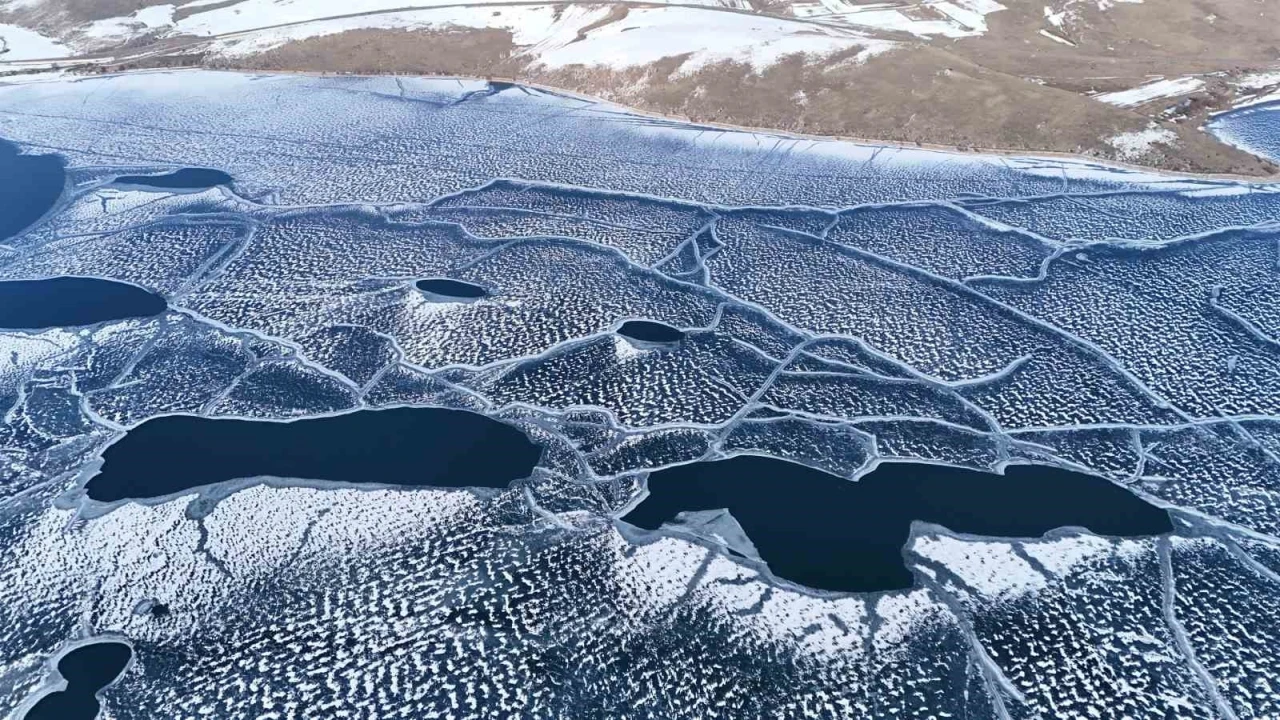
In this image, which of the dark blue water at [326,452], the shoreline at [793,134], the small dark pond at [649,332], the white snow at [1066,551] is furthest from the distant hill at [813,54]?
the dark blue water at [326,452]

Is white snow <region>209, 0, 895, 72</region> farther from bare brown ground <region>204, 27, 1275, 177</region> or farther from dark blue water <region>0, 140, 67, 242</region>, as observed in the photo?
dark blue water <region>0, 140, 67, 242</region>

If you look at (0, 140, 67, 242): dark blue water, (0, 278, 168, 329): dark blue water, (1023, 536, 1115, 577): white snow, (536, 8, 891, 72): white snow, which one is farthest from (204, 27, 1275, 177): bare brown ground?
(0, 278, 168, 329): dark blue water

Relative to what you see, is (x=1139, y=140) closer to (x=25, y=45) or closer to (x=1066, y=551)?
(x=1066, y=551)

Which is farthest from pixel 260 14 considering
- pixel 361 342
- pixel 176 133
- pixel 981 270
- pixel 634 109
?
pixel 981 270

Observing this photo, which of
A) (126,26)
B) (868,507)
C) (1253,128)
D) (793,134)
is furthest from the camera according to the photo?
(126,26)

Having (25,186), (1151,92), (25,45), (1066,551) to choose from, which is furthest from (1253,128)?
(25,45)

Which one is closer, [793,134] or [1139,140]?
[1139,140]
